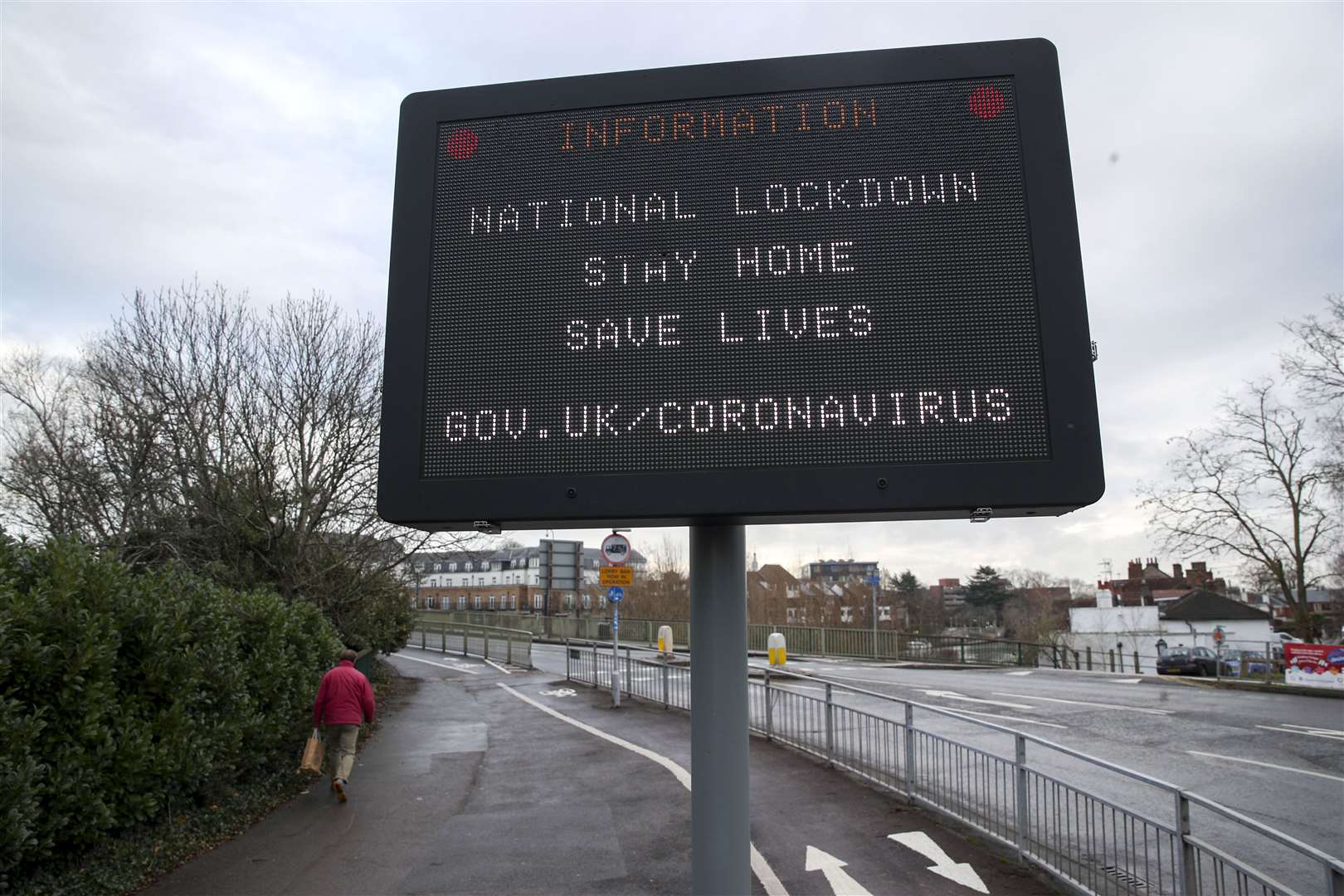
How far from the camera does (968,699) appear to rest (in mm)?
16969

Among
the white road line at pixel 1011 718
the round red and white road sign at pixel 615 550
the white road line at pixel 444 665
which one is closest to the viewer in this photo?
the white road line at pixel 1011 718

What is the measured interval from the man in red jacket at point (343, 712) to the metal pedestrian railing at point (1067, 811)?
5.28 m

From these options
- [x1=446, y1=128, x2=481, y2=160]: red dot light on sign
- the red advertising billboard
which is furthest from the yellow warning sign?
the red advertising billboard

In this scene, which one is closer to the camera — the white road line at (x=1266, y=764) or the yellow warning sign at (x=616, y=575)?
the white road line at (x=1266, y=764)

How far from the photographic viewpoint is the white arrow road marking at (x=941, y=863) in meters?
5.93

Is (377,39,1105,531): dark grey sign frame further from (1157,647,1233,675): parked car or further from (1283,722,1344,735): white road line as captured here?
(1157,647,1233,675): parked car

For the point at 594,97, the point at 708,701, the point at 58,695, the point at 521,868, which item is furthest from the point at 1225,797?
the point at 58,695

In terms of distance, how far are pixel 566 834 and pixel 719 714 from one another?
4.21m

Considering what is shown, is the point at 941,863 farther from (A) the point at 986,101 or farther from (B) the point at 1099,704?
(B) the point at 1099,704

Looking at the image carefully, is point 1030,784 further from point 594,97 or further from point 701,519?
point 594,97

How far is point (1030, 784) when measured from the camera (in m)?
9.77

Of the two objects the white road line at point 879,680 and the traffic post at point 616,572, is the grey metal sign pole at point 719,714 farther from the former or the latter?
the white road line at point 879,680

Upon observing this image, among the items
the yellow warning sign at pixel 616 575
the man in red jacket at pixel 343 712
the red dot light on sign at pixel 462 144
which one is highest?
the red dot light on sign at pixel 462 144

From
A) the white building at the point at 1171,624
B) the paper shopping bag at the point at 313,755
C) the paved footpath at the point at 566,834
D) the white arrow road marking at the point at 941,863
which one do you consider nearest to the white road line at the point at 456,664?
the paved footpath at the point at 566,834
